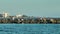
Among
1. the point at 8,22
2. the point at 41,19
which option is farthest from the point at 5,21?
the point at 41,19

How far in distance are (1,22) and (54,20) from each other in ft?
54.5

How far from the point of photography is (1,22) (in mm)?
96938

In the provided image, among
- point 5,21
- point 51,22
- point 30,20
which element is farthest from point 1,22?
point 51,22

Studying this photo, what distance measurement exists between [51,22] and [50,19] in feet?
6.29

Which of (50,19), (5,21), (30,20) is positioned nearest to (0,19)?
(5,21)

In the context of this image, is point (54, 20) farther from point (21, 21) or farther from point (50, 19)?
point (21, 21)

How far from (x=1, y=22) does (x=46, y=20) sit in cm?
1389

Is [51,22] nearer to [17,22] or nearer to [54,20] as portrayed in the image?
[54,20]

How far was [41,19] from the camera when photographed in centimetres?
10056

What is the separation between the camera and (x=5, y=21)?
323ft

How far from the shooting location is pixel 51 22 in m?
99.3

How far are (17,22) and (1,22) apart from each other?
189 inches

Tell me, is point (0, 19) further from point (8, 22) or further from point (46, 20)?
point (46, 20)

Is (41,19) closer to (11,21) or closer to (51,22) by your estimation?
(51,22)
